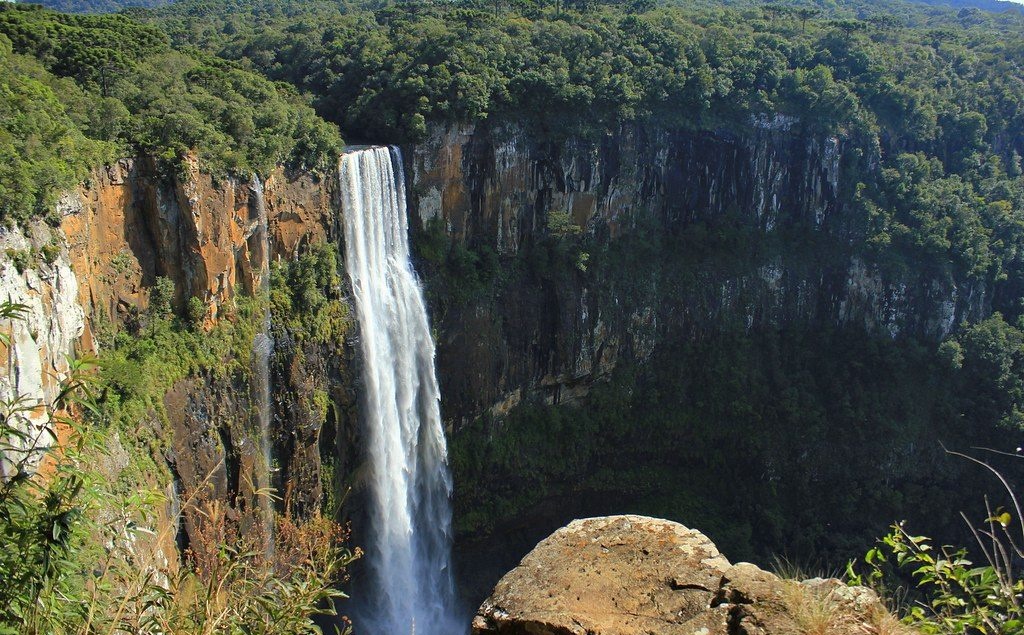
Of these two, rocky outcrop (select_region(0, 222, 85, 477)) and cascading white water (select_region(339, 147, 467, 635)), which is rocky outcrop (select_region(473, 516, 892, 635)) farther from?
cascading white water (select_region(339, 147, 467, 635))

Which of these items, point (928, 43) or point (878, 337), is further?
point (928, 43)

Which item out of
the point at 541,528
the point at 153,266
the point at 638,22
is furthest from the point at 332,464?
the point at 638,22

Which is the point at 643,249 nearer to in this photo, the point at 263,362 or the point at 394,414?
the point at 394,414

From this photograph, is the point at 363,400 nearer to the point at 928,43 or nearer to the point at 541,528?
the point at 541,528

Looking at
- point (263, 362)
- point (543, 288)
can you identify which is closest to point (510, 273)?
point (543, 288)

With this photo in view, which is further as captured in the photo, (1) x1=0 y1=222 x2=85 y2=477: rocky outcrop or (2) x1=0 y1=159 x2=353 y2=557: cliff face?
(2) x1=0 y1=159 x2=353 y2=557: cliff face

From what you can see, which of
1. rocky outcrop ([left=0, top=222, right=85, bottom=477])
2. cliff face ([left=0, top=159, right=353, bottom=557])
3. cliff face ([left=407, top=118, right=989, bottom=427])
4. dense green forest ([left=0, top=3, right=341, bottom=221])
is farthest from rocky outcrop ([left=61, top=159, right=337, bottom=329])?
cliff face ([left=407, top=118, right=989, bottom=427])
